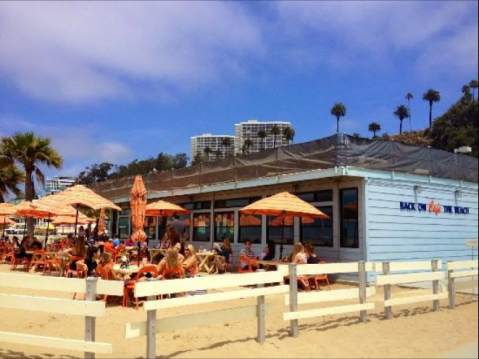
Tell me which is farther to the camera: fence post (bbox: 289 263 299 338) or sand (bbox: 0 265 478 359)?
fence post (bbox: 289 263 299 338)

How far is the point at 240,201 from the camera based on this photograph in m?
15.7

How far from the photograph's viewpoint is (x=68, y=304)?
15.3 feet

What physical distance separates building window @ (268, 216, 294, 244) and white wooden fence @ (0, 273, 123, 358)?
29.4 ft

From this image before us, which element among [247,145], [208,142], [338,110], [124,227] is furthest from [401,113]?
[124,227]

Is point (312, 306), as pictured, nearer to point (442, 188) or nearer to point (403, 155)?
point (403, 155)

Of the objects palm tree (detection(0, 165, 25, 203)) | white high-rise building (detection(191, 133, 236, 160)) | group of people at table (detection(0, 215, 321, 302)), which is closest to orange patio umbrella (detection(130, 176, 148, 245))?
group of people at table (detection(0, 215, 321, 302))

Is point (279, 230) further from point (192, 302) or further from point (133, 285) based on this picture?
point (192, 302)

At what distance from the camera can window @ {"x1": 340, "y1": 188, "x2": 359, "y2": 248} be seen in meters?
11.7

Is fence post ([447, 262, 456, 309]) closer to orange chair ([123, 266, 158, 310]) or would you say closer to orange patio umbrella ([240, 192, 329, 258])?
orange patio umbrella ([240, 192, 329, 258])

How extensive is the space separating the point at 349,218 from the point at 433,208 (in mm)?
2696

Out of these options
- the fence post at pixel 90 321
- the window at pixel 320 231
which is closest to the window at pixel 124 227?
the window at pixel 320 231

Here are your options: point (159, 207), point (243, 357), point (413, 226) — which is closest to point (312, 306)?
point (243, 357)

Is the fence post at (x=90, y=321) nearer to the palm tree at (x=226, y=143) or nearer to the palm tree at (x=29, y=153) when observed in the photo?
the palm tree at (x=29, y=153)

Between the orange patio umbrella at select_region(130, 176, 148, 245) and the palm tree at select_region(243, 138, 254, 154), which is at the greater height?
the palm tree at select_region(243, 138, 254, 154)
